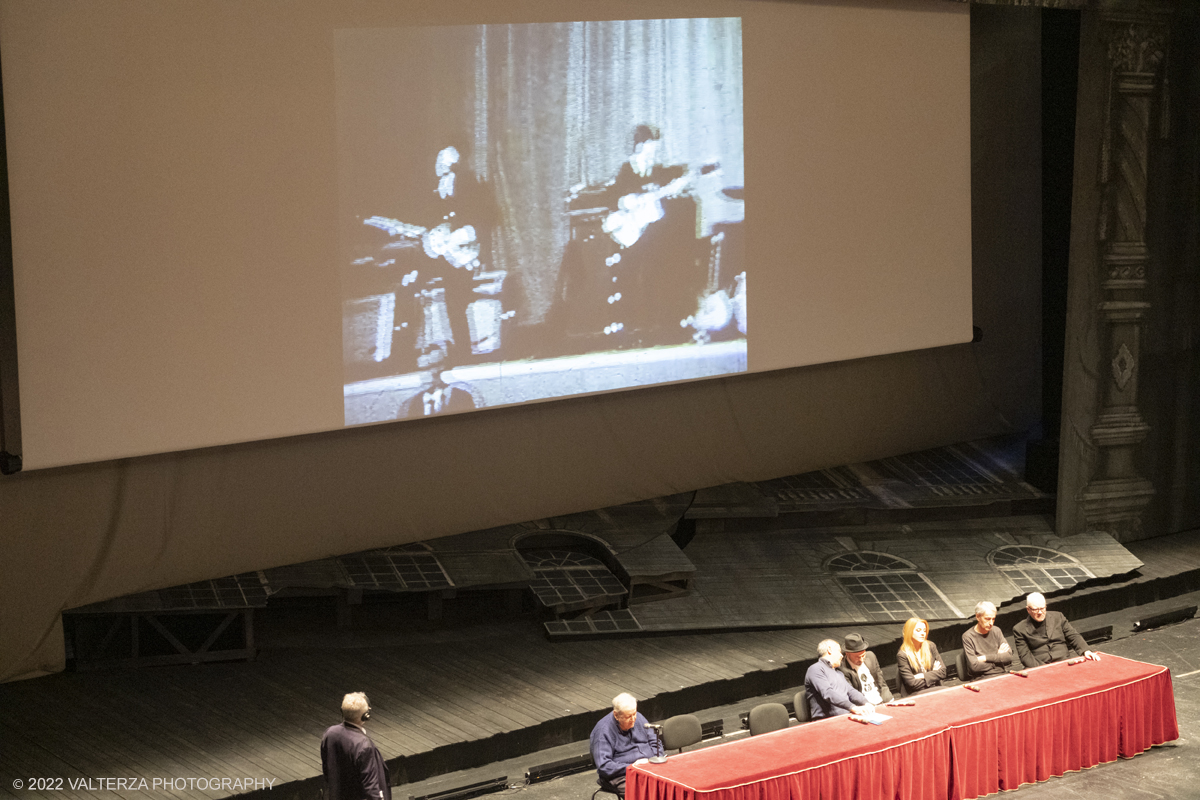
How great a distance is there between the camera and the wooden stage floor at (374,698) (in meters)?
7.80

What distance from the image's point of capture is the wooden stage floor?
7.80 metres

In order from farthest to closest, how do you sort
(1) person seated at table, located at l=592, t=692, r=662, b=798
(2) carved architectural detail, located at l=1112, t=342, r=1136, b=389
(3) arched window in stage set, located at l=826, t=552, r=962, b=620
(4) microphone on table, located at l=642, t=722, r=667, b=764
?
1. (2) carved architectural detail, located at l=1112, t=342, r=1136, b=389
2. (3) arched window in stage set, located at l=826, t=552, r=962, b=620
3. (1) person seated at table, located at l=592, t=692, r=662, b=798
4. (4) microphone on table, located at l=642, t=722, r=667, b=764

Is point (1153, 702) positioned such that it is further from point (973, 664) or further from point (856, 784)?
point (856, 784)

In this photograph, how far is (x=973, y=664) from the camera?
8.41 metres

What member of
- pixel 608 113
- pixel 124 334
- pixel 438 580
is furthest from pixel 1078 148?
pixel 124 334

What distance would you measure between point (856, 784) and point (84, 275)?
18.2ft

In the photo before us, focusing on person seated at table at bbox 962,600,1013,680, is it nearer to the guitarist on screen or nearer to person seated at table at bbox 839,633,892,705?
person seated at table at bbox 839,633,892,705

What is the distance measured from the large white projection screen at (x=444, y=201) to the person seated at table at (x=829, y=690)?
11.1 feet

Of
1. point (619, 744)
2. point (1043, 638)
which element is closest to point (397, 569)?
point (619, 744)

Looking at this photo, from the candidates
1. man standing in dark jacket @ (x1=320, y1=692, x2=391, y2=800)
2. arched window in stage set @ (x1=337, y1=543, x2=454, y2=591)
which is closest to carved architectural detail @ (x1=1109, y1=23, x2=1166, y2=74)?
arched window in stage set @ (x1=337, y1=543, x2=454, y2=591)

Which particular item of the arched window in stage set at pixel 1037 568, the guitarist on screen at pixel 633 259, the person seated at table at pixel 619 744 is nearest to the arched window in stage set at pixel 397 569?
the guitarist on screen at pixel 633 259

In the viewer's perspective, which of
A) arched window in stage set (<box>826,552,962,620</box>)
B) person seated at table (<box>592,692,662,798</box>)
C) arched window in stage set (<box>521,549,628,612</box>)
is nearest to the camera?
person seated at table (<box>592,692,662,798</box>)

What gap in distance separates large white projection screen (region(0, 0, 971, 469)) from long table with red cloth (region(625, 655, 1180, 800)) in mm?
3881

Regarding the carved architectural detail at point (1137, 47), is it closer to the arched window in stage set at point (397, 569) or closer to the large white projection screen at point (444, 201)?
the large white projection screen at point (444, 201)
